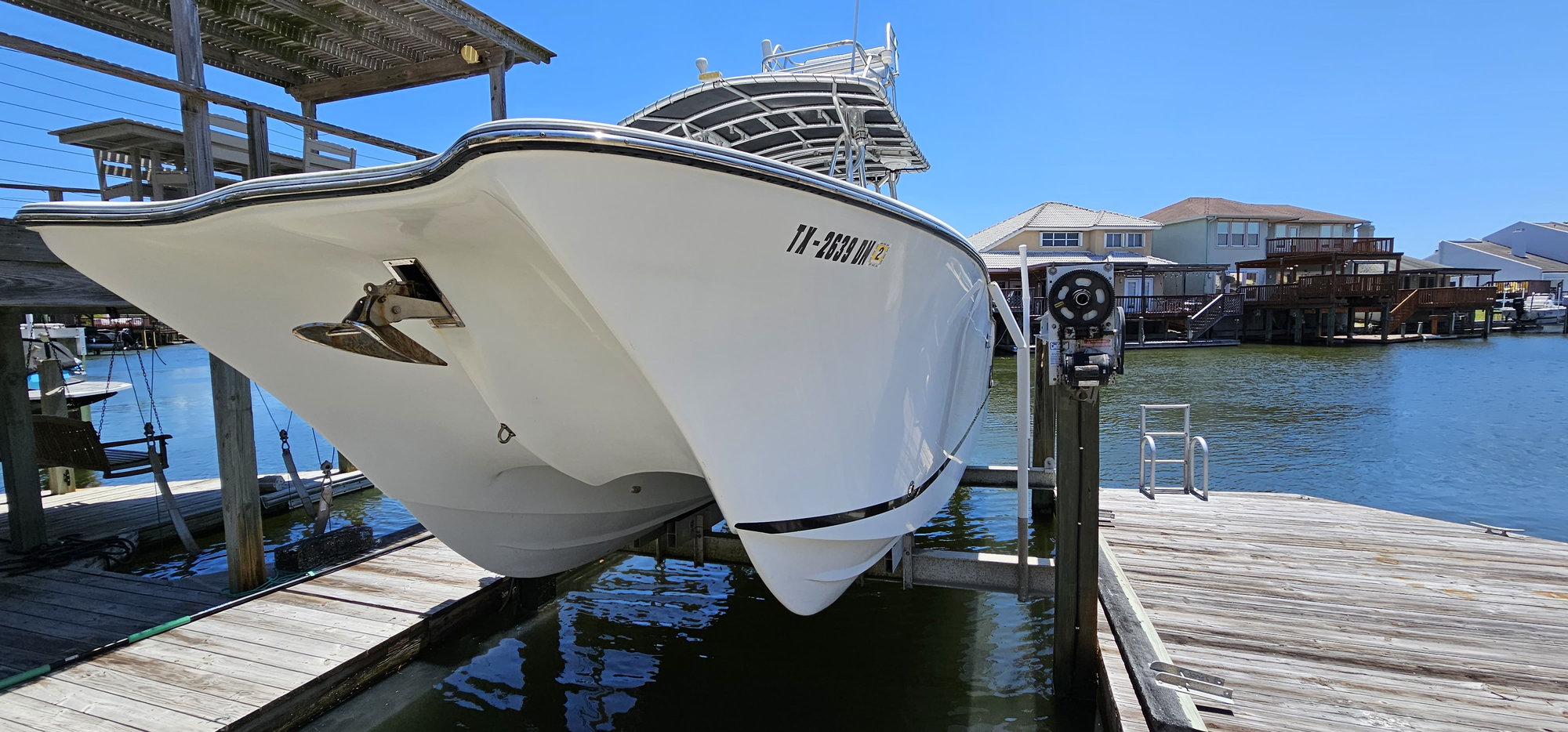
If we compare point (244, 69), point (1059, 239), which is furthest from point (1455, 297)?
point (244, 69)

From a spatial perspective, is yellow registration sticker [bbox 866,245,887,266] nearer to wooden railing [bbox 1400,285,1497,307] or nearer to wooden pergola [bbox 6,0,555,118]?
wooden pergola [bbox 6,0,555,118]

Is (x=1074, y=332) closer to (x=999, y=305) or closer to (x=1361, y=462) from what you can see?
(x=999, y=305)

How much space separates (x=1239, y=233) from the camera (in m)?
42.1

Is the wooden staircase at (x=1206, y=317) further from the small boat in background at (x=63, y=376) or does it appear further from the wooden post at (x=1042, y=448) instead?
the small boat in background at (x=63, y=376)

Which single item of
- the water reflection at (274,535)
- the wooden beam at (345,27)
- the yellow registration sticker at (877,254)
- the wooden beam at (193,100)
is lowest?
the water reflection at (274,535)

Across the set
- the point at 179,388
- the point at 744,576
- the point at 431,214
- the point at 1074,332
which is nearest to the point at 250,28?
the point at 431,214

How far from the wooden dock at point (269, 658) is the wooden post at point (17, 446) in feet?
13.3

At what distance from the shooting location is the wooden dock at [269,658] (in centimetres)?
377

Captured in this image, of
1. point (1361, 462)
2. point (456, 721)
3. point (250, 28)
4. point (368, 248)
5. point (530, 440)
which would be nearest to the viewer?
point (368, 248)

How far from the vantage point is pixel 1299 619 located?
159 inches

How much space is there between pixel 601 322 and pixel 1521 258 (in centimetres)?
9156

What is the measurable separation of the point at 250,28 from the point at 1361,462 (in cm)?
1746

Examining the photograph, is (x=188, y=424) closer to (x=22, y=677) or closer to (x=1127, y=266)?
(x=22, y=677)

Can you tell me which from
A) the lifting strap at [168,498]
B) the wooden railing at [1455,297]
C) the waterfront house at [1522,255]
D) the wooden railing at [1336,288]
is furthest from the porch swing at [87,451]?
the waterfront house at [1522,255]
